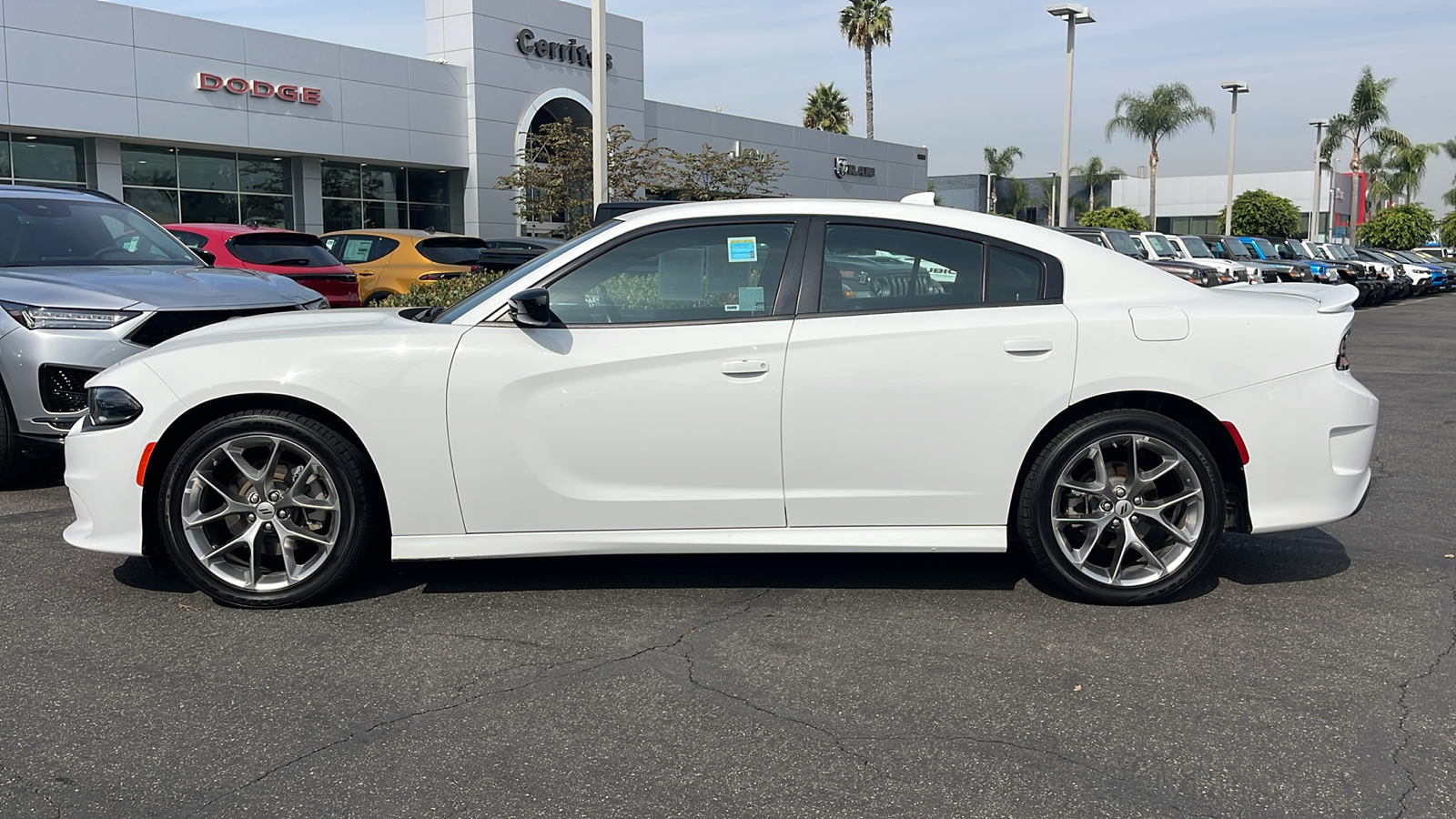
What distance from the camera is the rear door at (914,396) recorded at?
14.3 ft

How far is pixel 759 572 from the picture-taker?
500 cm

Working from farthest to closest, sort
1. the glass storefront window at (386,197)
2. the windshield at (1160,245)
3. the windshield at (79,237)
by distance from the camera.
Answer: the glass storefront window at (386,197), the windshield at (1160,245), the windshield at (79,237)

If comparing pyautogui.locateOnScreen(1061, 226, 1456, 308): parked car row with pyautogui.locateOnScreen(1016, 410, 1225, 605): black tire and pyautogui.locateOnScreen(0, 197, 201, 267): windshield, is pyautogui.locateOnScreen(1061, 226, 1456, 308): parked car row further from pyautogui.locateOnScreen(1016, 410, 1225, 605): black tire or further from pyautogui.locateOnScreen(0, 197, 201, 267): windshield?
pyautogui.locateOnScreen(0, 197, 201, 267): windshield

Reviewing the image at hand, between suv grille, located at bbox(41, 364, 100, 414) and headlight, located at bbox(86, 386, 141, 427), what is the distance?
6.59 ft

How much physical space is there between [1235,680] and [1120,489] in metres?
0.91

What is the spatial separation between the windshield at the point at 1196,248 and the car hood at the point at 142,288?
22.5m

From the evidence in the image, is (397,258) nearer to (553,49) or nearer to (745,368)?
(745,368)

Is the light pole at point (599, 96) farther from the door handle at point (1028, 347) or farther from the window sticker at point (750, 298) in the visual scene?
the door handle at point (1028, 347)

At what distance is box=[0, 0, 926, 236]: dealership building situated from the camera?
25.8 meters

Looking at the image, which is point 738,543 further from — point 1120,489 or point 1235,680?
point 1235,680

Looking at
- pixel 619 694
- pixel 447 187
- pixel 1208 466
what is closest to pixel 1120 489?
pixel 1208 466

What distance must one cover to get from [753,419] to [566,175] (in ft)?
94.7

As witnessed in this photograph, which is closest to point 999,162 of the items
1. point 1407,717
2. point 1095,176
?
point 1095,176

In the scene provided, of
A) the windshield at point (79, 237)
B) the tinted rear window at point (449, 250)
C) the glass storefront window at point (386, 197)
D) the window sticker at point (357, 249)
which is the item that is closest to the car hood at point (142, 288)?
the windshield at point (79, 237)
